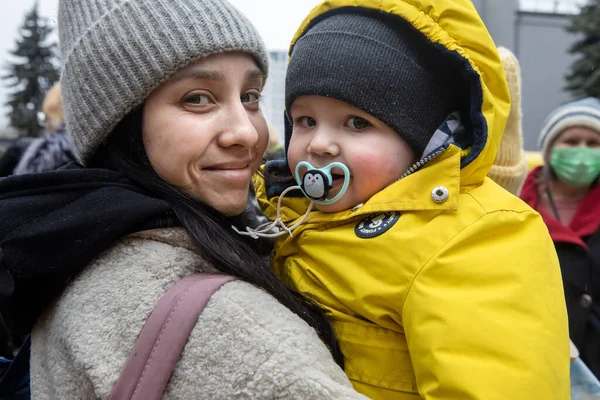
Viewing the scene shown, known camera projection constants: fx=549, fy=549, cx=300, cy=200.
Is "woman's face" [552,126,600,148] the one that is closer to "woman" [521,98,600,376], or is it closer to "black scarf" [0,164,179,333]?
"woman" [521,98,600,376]

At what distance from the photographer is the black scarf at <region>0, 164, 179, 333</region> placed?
1.26 metres

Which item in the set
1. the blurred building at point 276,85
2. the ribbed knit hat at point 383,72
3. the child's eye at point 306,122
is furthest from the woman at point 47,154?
the ribbed knit hat at point 383,72

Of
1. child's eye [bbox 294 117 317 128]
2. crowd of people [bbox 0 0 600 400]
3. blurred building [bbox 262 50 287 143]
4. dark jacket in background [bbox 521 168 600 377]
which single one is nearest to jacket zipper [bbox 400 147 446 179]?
crowd of people [bbox 0 0 600 400]

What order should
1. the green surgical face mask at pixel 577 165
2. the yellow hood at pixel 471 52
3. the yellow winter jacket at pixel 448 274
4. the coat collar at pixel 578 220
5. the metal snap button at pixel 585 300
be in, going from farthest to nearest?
the green surgical face mask at pixel 577 165
the coat collar at pixel 578 220
the metal snap button at pixel 585 300
the yellow hood at pixel 471 52
the yellow winter jacket at pixel 448 274

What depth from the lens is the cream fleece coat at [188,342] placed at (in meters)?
1.05

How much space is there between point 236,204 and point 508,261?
2.45 ft

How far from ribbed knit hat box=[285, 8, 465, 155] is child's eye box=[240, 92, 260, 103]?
118 millimetres

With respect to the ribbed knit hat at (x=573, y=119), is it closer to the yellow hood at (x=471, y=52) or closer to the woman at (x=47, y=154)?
the yellow hood at (x=471, y=52)

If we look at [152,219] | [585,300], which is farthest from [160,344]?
[585,300]

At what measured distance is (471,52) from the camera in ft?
5.28

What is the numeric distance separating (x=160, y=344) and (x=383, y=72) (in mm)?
991

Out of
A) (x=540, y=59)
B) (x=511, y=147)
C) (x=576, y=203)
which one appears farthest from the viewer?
(x=540, y=59)

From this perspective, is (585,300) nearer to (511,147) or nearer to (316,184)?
(511,147)

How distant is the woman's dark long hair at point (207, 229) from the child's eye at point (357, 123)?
47 cm
